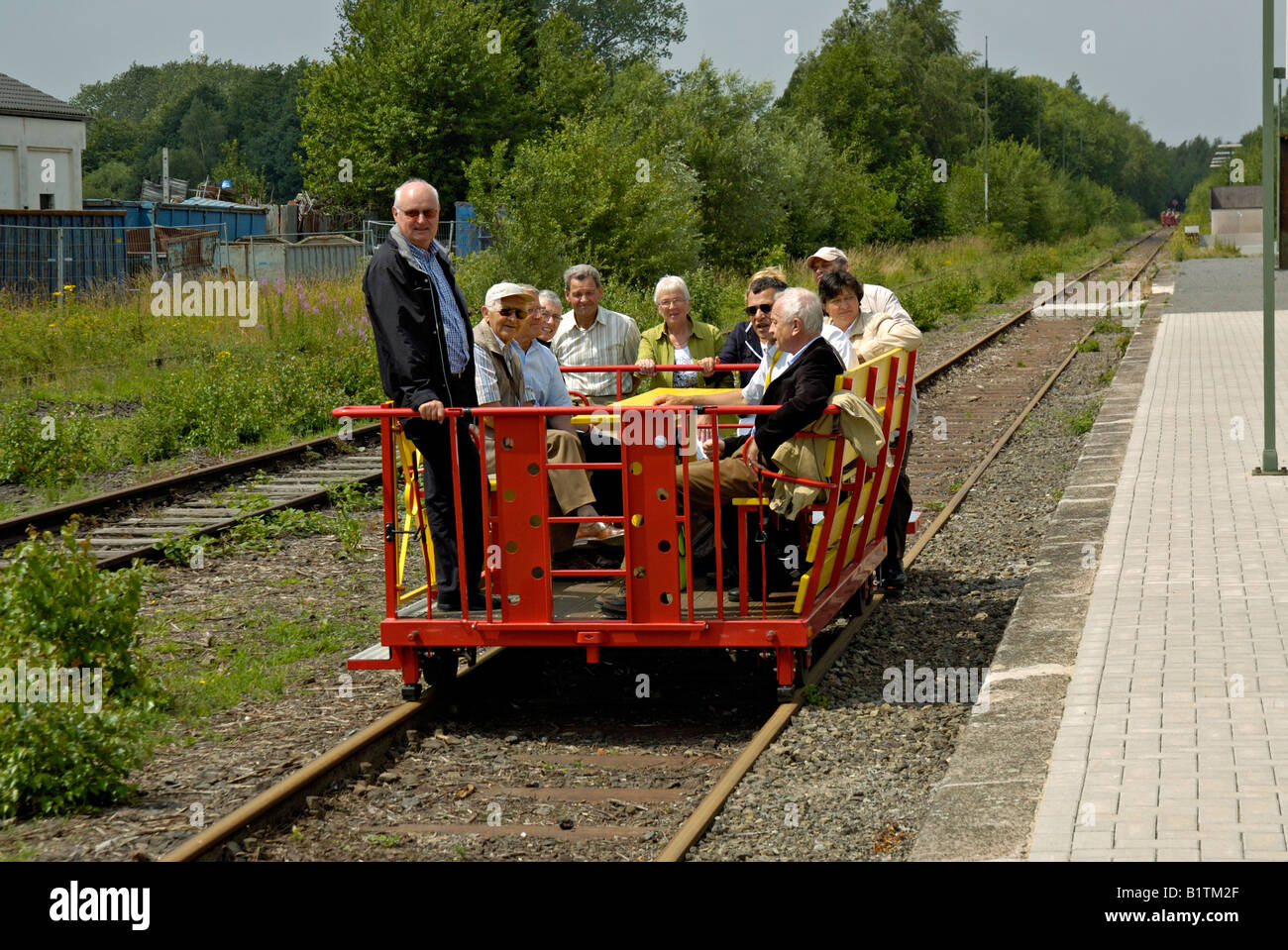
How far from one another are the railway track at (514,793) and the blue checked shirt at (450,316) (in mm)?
1659

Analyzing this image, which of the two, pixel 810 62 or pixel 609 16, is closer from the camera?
pixel 810 62

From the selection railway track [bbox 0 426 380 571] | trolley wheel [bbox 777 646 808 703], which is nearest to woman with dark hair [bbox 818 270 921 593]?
trolley wheel [bbox 777 646 808 703]

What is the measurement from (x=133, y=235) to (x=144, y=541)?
28.4 meters

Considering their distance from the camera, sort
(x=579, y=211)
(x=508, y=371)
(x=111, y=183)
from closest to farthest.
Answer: (x=508, y=371) → (x=579, y=211) → (x=111, y=183)

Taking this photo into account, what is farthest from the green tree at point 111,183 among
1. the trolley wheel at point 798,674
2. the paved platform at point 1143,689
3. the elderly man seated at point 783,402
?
the trolley wheel at point 798,674

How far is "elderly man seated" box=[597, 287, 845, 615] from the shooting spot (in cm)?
677

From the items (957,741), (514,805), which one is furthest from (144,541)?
(957,741)

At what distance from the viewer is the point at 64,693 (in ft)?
20.2

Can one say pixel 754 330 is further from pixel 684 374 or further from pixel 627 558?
pixel 627 558

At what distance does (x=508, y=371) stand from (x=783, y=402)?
162cm

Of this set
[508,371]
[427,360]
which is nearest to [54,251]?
[508,371]

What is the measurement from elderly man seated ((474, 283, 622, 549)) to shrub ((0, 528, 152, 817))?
196cm

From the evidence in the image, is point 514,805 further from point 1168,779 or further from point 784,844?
point 1168,779

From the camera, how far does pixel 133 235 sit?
37.2 meters
